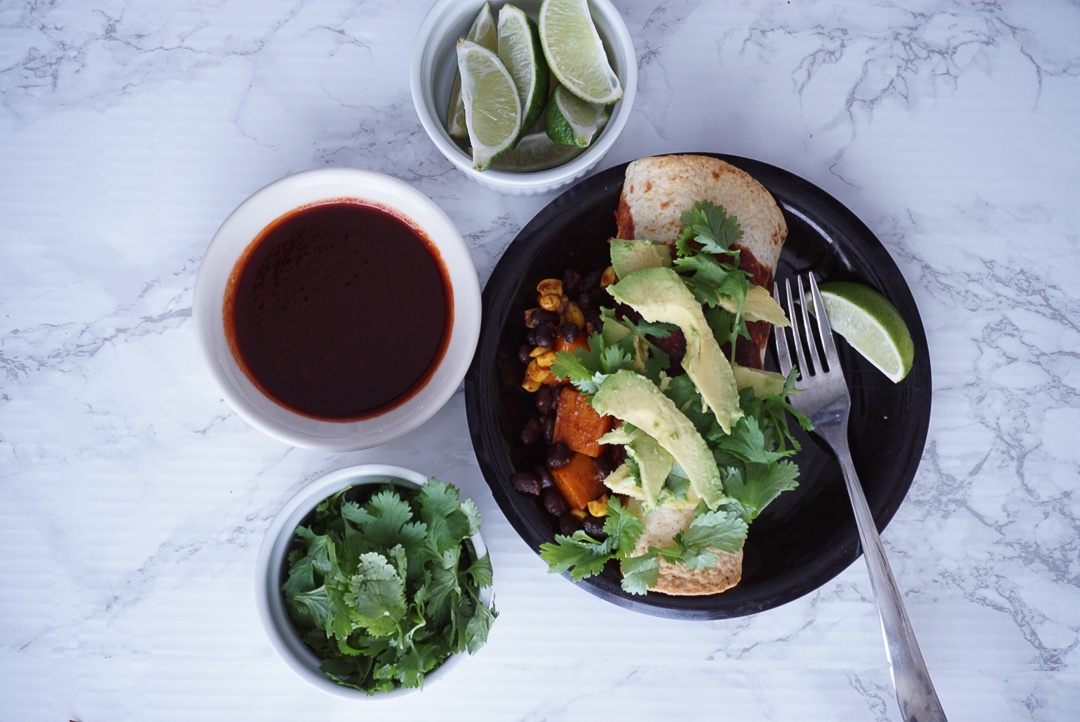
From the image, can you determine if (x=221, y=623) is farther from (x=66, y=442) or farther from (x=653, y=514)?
(x=653, y=514)

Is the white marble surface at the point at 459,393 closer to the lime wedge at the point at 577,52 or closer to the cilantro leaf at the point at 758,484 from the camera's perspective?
the lime wedge at the point at 577,52

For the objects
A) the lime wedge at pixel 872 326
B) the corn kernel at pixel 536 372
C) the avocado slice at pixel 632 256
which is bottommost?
the corn kernel at pixel 536 372

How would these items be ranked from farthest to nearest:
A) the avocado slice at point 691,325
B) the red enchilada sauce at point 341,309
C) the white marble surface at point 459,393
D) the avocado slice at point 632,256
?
the white marble surface at point 459,393
the red enchilada sauce at point 341,309
the avocado slice at point 632,256
the avocado slice at point 691,325

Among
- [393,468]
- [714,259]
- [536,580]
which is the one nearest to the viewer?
[714,259]

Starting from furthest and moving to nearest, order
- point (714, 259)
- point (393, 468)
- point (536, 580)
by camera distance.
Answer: point (536, 580) → point (393, 468) → point (714, 259)

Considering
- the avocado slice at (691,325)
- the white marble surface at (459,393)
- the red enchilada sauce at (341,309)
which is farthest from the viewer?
the white marble surface at (459,393)

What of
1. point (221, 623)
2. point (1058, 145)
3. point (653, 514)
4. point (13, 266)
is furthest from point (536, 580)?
point (1058, 145)

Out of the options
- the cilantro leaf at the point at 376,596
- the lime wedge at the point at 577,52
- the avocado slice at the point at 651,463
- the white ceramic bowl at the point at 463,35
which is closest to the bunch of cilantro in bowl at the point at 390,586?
the cilantro leaf at the point at 376,596

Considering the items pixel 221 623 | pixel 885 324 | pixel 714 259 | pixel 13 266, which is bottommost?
pixel 221 623
